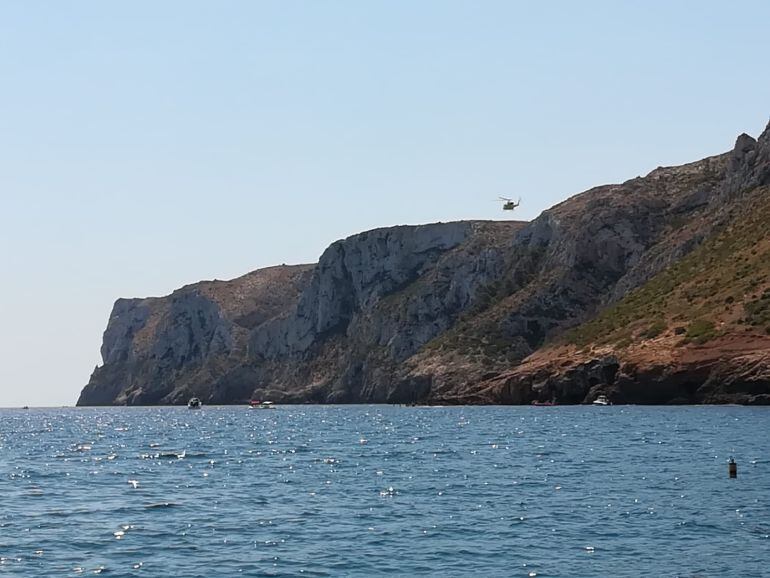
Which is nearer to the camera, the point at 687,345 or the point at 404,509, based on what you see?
the point at 404,509

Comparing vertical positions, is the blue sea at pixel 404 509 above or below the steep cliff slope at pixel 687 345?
below

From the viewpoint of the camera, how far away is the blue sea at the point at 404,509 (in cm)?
3969

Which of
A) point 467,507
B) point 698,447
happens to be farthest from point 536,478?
point 698,447

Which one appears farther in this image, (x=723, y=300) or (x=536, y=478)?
(x=723, y=300)

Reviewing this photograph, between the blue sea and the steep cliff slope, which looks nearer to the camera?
the blue sea

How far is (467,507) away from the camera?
53.1m

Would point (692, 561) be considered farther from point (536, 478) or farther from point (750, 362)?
point (750, 362)

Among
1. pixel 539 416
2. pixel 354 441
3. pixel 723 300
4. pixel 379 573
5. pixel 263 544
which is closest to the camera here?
pixel 379 573

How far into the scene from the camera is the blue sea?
130 feet

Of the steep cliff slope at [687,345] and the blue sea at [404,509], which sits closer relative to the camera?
the blue sea at [404,509]

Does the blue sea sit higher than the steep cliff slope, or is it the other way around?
the steep cliff slope

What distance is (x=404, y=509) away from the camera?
53.0 m

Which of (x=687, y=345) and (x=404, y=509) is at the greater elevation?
(x=687, y=345)

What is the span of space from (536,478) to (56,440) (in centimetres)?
7998
